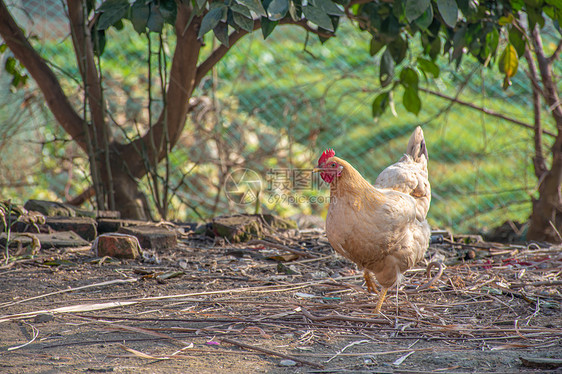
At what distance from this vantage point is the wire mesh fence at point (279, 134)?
564 cm

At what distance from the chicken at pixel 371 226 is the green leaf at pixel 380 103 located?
1.63 m

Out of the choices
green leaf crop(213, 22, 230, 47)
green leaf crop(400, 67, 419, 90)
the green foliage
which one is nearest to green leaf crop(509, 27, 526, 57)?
the green foliage

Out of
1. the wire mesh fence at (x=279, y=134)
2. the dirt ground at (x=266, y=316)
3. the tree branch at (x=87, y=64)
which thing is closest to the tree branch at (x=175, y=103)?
the tree branch at (x=87, y=64)

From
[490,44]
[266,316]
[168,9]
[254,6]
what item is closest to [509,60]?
[490,44]

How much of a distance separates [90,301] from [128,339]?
543 mm

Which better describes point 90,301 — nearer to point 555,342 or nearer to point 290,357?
point 290,357

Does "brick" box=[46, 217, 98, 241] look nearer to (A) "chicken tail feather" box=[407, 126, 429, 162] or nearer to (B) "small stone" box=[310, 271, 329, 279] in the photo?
(B) "small stone" box=[310, 271, 329, 279]

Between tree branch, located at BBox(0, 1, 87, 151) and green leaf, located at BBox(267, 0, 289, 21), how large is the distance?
2.42 m

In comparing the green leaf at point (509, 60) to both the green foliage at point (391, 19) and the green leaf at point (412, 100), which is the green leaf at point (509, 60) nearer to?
the green foliage at point (391, 19)

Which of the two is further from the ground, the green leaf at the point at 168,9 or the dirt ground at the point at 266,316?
the green leaf at the point at 168,9

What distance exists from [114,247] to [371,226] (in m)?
1.66

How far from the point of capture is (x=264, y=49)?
262 inches

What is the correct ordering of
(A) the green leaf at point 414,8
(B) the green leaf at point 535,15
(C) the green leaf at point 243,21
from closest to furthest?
(C) the green leaf at point 243,21 < (A) the green leaf at point 414,8 < (B) the green leaf at point 535,15

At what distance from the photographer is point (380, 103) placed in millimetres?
4496
